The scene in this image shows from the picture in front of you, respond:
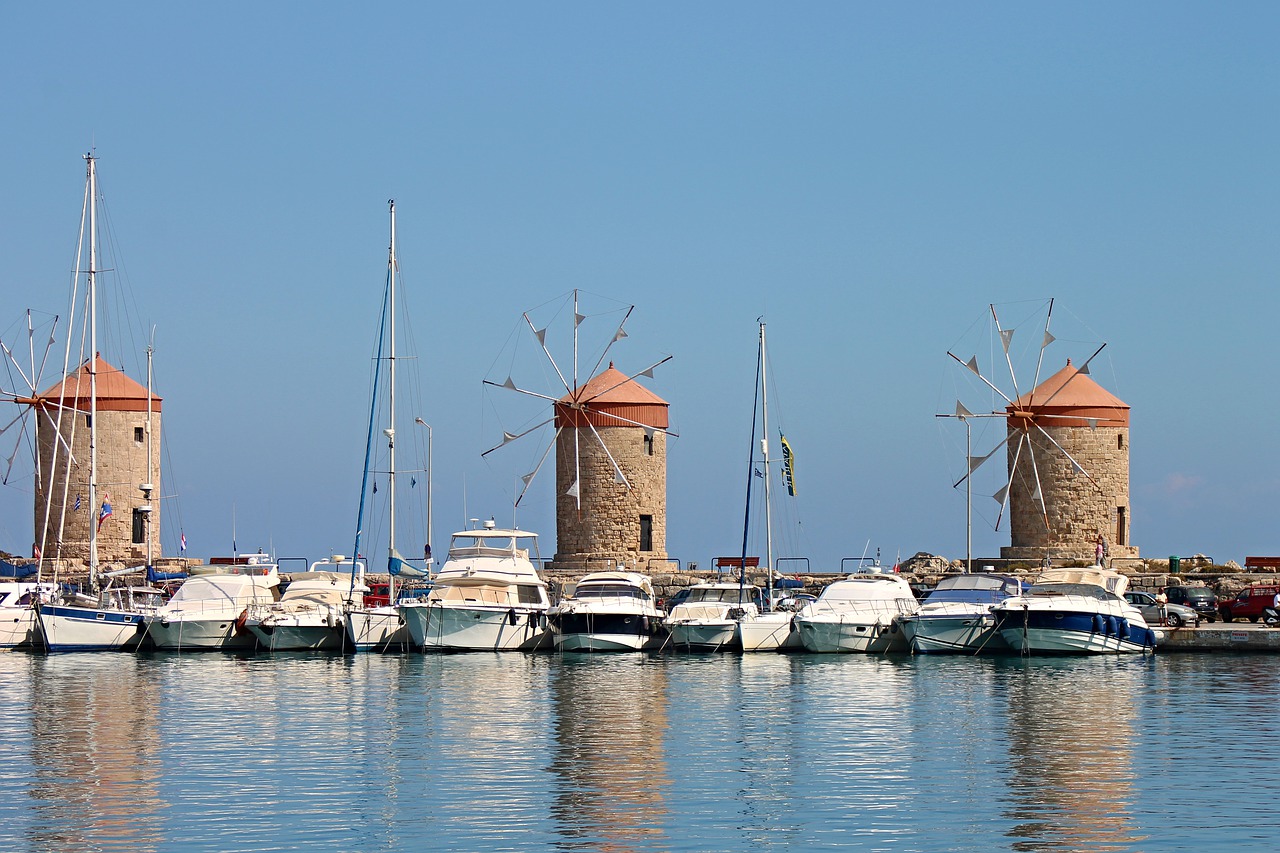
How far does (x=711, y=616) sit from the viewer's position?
118 feet

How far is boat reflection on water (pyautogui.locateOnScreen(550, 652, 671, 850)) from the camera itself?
1587 cm

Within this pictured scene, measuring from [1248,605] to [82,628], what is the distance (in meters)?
24.8

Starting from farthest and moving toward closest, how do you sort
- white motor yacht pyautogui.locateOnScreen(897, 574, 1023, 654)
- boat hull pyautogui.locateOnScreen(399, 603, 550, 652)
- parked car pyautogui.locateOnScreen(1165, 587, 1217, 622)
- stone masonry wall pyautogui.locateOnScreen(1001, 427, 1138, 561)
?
stone masonry wall pyautogui.locateOnScreen(1001, 427, 1138, 561) < parked car pyautogui.locateOnScreen(1165, 587, 1217, 622) < boat hull pyautogui.locateOnScreen(399, 603, 550, 652) < white motor yacht pyautogui.locateOnScreen(897, 574, 1023, 654)

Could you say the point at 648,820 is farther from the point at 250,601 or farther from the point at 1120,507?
the point at 1120,507

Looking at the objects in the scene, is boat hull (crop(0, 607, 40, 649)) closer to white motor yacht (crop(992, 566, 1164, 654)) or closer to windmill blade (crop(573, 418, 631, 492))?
windmill blade (crop(573, 418, 631, 492))

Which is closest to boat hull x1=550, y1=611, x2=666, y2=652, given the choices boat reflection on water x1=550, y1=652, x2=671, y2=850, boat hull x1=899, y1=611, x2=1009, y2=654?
boat reflection on water x1=550, y1=652, x2=671, y2=850

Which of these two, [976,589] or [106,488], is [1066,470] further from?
[106,488]

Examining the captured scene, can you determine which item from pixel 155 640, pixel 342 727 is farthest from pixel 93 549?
pixel 342 727

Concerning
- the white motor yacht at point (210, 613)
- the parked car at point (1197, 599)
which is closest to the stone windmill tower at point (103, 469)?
the white motor yacht at point (210, 613)

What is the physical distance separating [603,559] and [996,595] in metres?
13.1

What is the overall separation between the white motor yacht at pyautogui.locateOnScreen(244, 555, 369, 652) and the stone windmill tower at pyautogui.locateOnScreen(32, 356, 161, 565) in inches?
468

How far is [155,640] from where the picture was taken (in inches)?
1395

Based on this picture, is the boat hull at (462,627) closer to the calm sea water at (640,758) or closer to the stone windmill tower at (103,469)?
the calm sea water at (640,758)

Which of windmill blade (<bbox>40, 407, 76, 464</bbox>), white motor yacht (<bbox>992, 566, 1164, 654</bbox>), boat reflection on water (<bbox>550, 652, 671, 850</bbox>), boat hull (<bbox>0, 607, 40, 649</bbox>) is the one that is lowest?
boat reflection on water (<bbox>550, 652, 671, 850</bbox>)
